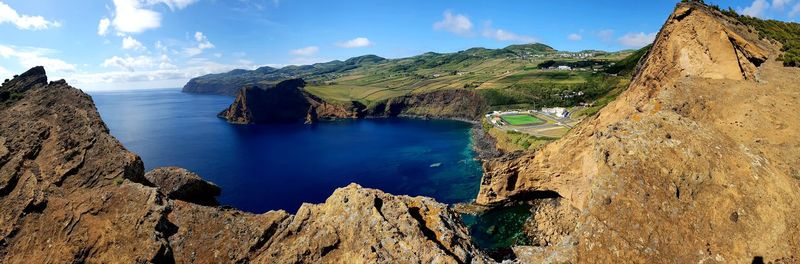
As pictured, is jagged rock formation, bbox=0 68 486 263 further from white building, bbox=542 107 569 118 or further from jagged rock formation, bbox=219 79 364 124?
jagged rock formation, bbox=219 79 364 124

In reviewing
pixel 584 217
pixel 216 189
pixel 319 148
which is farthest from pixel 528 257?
pixel 319 148

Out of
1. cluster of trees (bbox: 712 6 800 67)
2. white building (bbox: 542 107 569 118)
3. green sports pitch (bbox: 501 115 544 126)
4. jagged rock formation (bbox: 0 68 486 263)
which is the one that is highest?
cluster of trees (bbox: 712 6 800 67)

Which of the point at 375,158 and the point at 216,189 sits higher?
the point at 216,189

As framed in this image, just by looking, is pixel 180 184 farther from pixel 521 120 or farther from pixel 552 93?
pixel 552 93

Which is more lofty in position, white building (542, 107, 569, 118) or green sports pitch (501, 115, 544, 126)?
white building (542, 107, 569, 118)

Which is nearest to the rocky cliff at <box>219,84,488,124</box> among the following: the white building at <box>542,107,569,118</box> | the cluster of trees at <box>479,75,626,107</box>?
the cluster of trees at <box>479,75,626,107</box>

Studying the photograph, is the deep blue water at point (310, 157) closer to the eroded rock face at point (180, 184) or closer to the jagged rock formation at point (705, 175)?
the eroded rock face at point (180, 184)

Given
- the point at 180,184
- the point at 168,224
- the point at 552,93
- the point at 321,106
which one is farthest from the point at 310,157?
the point at 552,93

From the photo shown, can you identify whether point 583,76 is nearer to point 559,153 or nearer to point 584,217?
point 559,153
